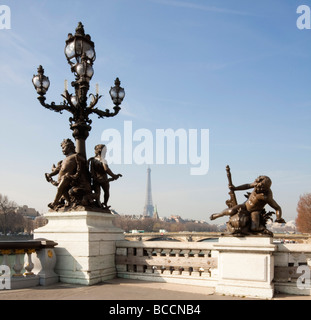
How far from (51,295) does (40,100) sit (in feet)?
16.6

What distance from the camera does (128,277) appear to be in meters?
8.74

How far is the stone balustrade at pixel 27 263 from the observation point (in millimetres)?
7402

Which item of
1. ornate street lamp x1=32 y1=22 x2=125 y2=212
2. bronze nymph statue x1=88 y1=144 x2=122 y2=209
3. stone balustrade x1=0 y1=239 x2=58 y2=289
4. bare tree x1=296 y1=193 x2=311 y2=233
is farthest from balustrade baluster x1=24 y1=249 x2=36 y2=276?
bare tree x1=296 y1=193 x2=311 y2=233

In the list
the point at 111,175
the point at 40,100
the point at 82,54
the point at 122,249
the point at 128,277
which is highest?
the point at 82,54

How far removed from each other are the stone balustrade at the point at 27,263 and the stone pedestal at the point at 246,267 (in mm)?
3896

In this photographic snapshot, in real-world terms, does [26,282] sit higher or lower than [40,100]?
lower

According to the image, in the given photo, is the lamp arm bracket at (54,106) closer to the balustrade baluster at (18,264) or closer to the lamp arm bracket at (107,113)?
the lamp arm bracket at (107,113)

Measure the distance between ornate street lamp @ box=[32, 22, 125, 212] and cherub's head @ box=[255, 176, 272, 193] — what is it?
385 centimetres

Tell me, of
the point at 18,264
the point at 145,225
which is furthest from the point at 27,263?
the point at 145,225

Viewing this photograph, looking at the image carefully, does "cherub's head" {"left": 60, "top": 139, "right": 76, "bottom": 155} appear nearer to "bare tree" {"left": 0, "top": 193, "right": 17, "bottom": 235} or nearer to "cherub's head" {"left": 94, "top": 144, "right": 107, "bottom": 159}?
"cherub's head" {"left": 94, "top": 144, "right": 107, "bottom": 159}

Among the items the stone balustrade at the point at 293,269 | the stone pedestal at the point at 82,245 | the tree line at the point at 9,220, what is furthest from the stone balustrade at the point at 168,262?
the tree line at the point at 9,220

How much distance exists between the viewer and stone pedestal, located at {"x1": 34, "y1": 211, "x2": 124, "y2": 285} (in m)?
8.13

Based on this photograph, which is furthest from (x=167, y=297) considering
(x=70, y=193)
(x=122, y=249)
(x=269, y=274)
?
(x=70, y=193)
